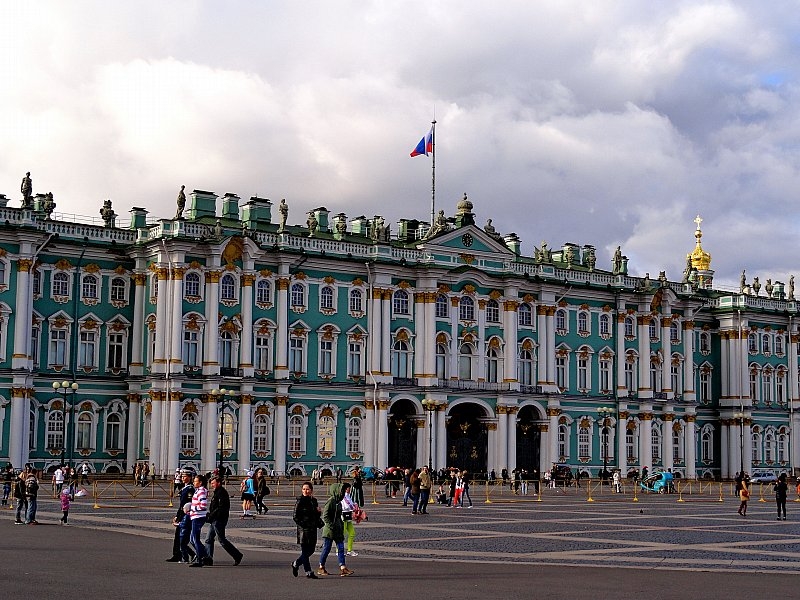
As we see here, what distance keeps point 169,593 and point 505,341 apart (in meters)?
70.3

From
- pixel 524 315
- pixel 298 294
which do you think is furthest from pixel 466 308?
pixel 298 294

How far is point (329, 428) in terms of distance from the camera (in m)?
83.7

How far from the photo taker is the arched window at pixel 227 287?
3125 inches

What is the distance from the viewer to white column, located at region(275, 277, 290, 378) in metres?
81.2

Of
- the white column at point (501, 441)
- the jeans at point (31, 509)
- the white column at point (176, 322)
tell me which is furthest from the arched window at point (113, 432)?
the jeans at point (31, 509)

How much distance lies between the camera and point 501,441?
88.9m

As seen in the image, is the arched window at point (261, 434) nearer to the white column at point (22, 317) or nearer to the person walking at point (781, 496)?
the white column at point (22, 317)

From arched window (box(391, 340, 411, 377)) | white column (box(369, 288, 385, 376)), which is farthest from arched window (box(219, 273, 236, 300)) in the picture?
arched window (box(391, 340, 411, 377))

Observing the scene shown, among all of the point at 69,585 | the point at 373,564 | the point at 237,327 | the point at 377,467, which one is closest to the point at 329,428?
the point at 377,467

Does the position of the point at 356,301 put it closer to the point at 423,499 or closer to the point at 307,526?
the point at 423,499

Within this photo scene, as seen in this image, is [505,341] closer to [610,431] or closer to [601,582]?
[610,431]

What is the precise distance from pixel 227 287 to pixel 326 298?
24.7ft

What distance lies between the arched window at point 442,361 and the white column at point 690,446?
24534 mm

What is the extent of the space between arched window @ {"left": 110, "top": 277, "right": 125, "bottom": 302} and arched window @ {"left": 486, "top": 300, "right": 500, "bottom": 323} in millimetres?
26090
